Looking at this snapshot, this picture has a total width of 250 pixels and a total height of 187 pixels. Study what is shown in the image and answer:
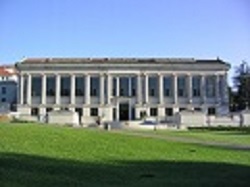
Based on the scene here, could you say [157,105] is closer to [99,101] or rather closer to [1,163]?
[99,101]

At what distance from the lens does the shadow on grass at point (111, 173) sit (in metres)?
12.2

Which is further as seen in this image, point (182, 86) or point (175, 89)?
point (182, 86)

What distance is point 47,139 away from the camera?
19703 millimetres

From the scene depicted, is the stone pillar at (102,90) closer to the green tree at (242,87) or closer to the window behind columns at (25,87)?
the window behind columns at (25,87)

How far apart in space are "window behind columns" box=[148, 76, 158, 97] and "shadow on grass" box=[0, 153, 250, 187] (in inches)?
3263

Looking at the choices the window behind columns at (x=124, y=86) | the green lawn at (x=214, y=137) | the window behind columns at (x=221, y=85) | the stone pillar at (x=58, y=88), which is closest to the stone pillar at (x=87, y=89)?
the stone pillar at (x=58, y=88)

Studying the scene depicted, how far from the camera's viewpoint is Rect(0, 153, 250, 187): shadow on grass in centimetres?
1219

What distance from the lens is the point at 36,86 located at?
3927 inches

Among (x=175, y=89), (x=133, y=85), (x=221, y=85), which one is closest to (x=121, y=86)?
(x=133, y=85)

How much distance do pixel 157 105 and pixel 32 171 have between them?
85.8 m

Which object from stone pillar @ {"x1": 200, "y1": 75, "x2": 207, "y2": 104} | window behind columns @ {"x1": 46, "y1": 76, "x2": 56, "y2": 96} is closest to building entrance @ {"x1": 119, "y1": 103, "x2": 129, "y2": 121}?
window behind columns @ {"x1": 46, "y1": 76, "x2": 56, "y2": 96}

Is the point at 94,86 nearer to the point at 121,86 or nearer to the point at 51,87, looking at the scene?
the point at 121,86

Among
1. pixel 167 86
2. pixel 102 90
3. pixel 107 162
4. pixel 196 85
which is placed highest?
pixel 107 162

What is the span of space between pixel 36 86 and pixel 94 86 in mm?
10507
